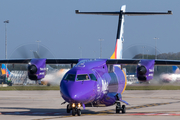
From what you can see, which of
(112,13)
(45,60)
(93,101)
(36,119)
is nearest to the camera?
(36,119)

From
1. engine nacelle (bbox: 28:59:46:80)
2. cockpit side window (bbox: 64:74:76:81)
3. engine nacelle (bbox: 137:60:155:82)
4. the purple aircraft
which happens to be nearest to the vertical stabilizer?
the purple aircraft

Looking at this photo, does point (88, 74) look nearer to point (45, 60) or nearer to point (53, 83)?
point (45, 60)

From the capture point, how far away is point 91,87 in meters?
17.5

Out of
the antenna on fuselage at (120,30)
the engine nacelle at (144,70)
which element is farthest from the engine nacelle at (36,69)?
the antenna on fuselage at (120,30)

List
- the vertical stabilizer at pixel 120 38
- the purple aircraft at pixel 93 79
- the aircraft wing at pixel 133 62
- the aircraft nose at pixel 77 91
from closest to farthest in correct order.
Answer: the aircraft nose at pixel 77 91 → the purple aircraft at pixel 93 79 → the aircraft wing at pixel 133 62 → the vertical stabilizer at pixel 120 38

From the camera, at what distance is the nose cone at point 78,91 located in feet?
54.0

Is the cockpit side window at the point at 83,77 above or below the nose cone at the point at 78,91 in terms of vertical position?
above

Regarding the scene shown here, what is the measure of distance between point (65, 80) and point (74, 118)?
6.58 feet

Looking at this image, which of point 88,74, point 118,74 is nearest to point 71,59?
point 118,74

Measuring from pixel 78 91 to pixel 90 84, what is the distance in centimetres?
117

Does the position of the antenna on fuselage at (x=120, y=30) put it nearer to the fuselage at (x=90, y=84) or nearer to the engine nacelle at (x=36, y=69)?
→ the fuselage at (x=90, y=84)

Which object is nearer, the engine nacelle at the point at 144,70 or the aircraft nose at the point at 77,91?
the aircraft nose at the point at 77,91

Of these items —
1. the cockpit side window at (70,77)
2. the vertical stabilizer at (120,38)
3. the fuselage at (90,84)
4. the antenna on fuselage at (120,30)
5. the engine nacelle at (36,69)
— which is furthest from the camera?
the vertical stabilizer at (120,38)

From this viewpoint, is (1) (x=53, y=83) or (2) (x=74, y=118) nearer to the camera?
(2) (x=74, y=118)
